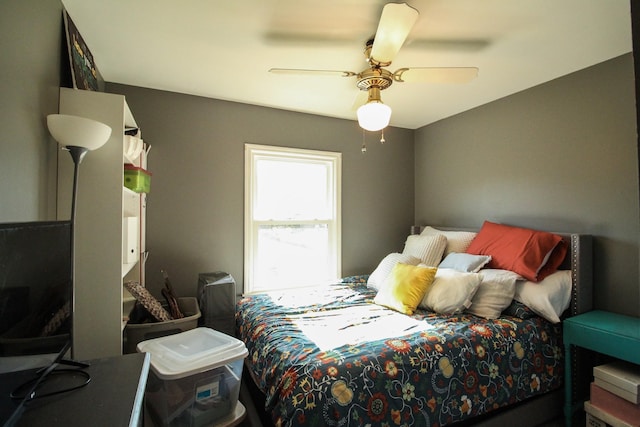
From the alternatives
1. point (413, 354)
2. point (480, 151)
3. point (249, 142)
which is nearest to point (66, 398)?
point (413, 354)

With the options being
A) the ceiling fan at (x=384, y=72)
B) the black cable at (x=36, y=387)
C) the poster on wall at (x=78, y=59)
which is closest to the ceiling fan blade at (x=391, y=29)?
the ceiling fan at (x=384, y=72)

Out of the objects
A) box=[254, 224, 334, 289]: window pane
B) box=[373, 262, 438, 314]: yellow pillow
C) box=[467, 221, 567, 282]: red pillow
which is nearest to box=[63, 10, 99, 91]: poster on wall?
box=[254, 224, 334, 289]: window pane

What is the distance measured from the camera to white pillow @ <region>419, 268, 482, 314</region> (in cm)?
210

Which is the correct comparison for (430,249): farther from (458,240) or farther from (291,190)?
(291,190)

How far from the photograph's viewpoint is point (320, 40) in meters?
1.86

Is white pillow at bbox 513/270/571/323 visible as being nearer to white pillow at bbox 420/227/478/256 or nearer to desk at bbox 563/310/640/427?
desk at bbox 563/310/640/427

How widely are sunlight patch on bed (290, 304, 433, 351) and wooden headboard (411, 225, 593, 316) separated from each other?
111 centimetres

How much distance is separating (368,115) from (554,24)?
1161 mm

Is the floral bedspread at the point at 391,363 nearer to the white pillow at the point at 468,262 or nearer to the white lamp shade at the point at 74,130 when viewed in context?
the white pillow at the point at 468,262

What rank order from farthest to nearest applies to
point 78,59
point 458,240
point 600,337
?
1. point 458,240
2. point 600,337
3. point 78,59

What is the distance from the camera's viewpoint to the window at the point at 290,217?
293 cm

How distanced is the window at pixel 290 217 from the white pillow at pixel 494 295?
150 centimetres

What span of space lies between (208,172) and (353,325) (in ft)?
6.12

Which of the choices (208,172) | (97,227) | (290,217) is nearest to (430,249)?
(290,217)
